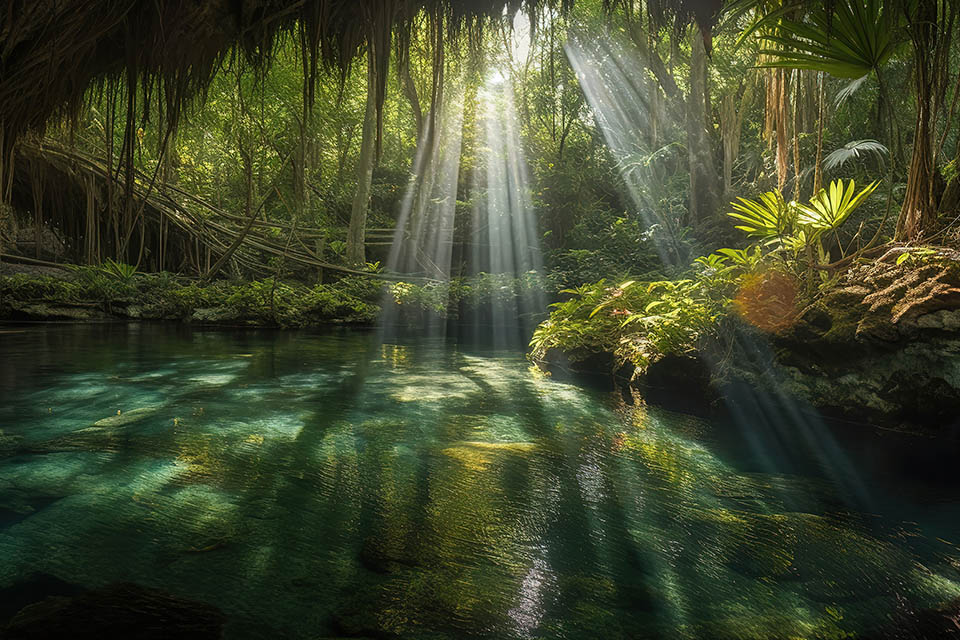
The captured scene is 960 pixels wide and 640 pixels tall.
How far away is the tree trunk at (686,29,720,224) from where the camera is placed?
11.9 meters

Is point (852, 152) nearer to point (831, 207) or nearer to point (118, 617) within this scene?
point (831, 207)

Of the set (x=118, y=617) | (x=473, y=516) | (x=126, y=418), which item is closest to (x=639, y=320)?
(x=473, y=516)

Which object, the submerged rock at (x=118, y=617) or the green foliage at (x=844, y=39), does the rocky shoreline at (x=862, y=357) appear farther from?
the submerged rock at (x=118, y=617)

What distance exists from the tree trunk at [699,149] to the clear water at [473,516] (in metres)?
9.59

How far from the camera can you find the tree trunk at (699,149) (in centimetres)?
1191

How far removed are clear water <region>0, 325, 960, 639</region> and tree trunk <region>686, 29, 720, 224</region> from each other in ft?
31.5

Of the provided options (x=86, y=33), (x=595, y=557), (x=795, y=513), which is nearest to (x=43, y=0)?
(x=86, y=33)

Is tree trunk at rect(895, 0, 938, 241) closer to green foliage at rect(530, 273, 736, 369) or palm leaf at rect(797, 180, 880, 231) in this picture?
palm leaf at rect(797, 180, 880, 231)

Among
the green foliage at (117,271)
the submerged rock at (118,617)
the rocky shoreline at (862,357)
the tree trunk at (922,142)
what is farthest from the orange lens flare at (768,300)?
the green foliage at (117,271)

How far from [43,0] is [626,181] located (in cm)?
1328

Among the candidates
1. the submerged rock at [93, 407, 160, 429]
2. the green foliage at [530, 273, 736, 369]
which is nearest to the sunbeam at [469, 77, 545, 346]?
the green foliage at [530, 273, 736, 369]

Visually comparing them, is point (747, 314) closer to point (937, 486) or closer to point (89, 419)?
point (937, 486)

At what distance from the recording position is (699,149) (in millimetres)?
12117

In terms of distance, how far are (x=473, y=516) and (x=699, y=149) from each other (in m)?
12.1
